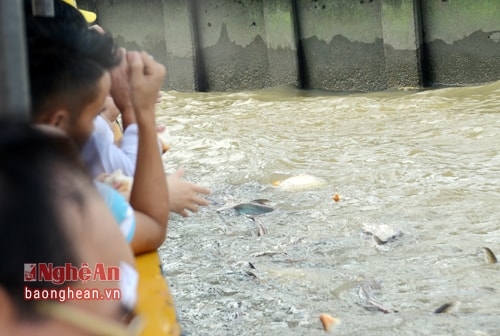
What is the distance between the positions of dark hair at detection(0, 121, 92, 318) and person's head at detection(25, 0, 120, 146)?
98cm

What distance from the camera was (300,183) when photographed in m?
5.77

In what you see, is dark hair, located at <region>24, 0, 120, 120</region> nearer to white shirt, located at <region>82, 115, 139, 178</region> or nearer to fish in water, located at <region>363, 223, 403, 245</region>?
white shirt, located at <region>82, 115, 139, 178</region>

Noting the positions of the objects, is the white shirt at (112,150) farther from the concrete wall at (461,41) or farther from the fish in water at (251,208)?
the concrete wall at (461,41)

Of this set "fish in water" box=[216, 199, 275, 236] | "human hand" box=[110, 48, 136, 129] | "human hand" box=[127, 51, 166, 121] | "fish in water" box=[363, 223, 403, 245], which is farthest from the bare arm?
"fish in water" box=[216, 199, 275, 236]

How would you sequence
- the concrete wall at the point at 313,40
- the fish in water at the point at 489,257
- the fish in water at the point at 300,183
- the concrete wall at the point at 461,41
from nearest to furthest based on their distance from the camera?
the fish in water at the point at 489,257 < the fish in water at the point at 300,183 < the concrete wall at the point at 461,41 < the concrete wall at the point at 313,40

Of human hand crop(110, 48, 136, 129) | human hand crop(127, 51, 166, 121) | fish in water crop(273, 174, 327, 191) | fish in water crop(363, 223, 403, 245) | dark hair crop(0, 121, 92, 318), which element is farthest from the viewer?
fish in water crop(273, 174, 327, 191)

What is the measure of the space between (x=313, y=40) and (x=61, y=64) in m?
9.21

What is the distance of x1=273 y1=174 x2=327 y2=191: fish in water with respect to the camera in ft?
18.8

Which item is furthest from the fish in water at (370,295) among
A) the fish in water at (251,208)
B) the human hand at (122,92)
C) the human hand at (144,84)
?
the human hand at (144,84)

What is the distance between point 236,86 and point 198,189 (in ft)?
30.1

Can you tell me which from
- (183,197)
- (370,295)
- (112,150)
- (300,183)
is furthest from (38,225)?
(300,183)

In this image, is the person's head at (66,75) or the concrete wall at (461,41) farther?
the concrete wall at (461,41)

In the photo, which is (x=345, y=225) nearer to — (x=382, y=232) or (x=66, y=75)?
(x=382, y=232)

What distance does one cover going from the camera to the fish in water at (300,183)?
5742 millimetres
